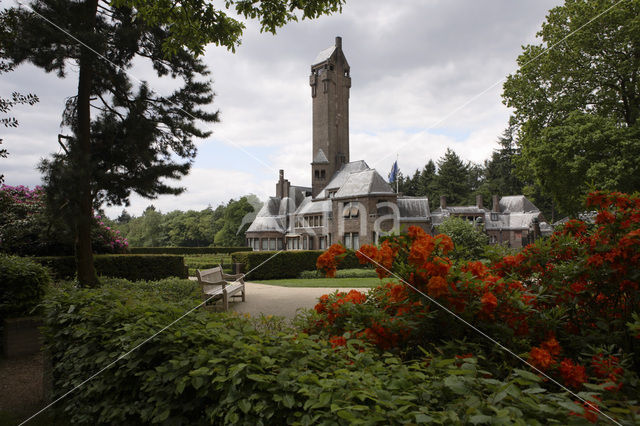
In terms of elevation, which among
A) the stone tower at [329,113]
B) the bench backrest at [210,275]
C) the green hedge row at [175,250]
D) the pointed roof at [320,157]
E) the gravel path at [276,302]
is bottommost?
the gravel path at [276,302]

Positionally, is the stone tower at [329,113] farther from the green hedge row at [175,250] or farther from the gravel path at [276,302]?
the gravel path at [276,302]

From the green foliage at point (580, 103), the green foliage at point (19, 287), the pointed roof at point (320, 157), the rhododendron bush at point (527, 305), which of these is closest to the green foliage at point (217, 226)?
the pointed roof at point (320, 157)

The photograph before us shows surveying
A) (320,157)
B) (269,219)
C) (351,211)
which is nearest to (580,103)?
(351,211)

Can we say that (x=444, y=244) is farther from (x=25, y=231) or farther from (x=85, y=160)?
(x=25, y=231)

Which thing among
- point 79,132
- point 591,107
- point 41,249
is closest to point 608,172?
point 591,107

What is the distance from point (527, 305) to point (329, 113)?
3912cm

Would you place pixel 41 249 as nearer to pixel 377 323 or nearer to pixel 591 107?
pixel 377 323

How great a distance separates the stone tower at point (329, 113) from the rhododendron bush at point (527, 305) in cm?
3397

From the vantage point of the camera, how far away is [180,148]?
8000 millimetres

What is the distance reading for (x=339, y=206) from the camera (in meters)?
26.1

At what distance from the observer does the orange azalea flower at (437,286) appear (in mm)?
2895

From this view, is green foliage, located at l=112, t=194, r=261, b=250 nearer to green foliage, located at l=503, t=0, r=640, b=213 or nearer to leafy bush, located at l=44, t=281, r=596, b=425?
leafy bush, located at l=44, t=281, r=596, b=425

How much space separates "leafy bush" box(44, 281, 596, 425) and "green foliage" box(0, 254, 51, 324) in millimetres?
4117

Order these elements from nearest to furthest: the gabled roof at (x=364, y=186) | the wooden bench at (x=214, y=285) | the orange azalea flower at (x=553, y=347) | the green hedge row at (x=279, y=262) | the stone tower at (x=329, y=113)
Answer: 1. the orange azalea flower at (x=553, y=347)
2. the wooden bench at (x=214, y=285)
3. the green hedge row at (x=279, y=262)
4. the gabled roof at (x=364, y=186)
5. the stone tower at (x=329, y=113)
